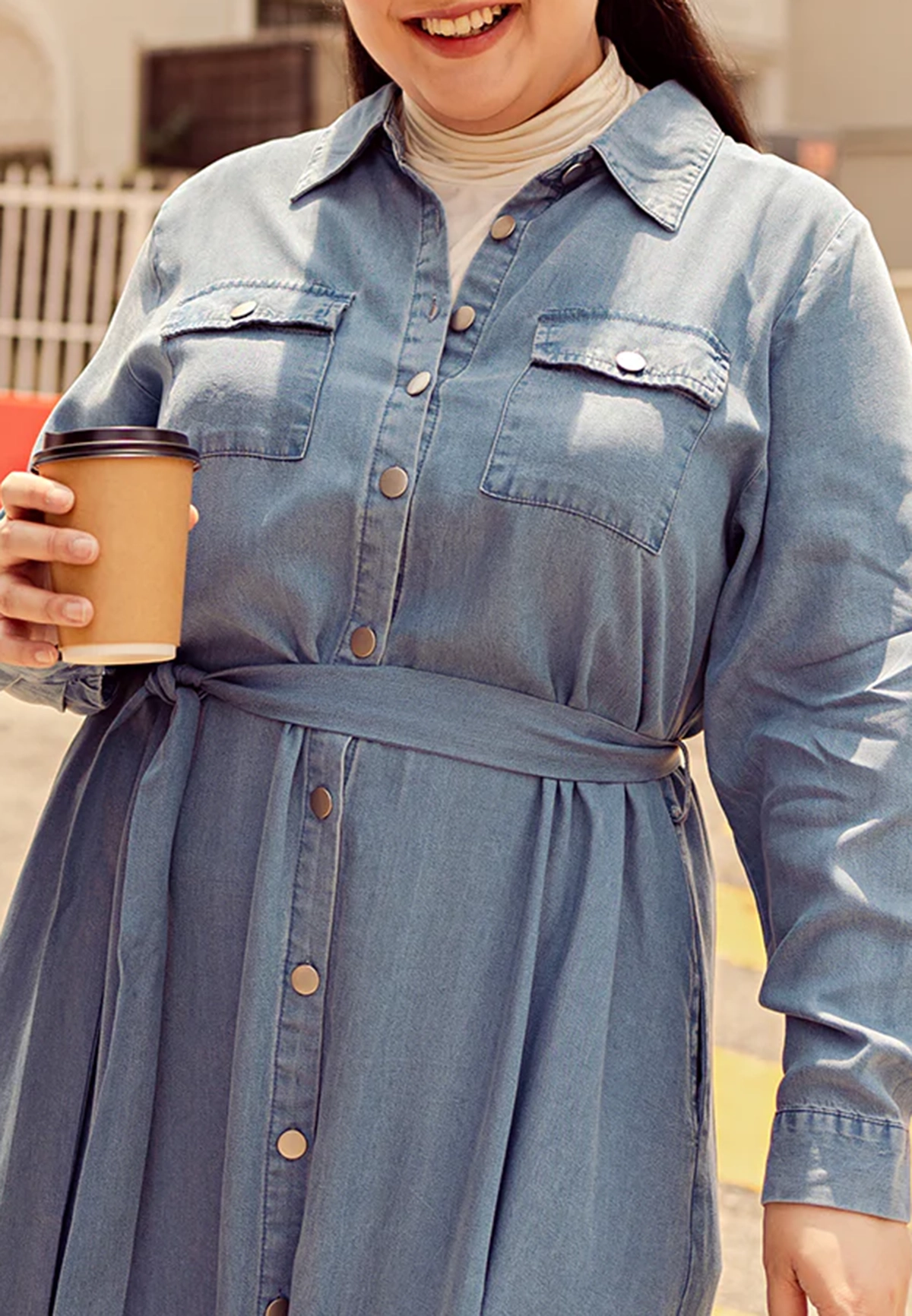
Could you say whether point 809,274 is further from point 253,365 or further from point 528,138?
point 253,365

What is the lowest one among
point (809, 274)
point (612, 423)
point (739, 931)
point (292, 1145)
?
point (739, 931)

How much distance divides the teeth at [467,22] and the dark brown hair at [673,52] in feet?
0.74

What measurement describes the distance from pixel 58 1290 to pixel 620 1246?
47 cm

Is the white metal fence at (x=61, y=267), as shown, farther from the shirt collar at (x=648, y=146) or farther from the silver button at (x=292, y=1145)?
the silver button at (x=292, y=1145)

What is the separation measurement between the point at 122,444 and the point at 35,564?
0.16m

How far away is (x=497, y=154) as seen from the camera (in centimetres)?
159

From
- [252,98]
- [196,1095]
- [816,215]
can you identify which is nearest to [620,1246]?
[196,1095]

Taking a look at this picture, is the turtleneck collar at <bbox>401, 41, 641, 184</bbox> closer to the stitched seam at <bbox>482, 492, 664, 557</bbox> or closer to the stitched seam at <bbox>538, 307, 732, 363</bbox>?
the stitched seam at <bbox>538, 307, 732, 363</bbox>

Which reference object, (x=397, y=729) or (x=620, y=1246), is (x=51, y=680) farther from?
(x=620, y=1246)

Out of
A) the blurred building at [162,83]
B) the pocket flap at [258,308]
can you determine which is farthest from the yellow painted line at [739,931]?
the blurred building at [162,83]

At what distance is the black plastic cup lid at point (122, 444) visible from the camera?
131cm

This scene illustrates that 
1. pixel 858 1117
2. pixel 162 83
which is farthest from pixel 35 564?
pixel 162 83

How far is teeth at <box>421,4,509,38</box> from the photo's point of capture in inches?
57.6

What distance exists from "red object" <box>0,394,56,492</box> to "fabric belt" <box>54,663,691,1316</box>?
559 centimetres
